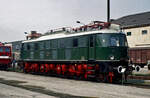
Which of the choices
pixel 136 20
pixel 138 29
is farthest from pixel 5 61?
pixel 136 20

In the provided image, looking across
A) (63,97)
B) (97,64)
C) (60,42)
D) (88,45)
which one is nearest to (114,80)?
(97,64)

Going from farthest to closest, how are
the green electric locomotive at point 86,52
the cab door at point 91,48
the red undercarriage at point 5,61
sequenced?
the red undercarriage at point 5,61 < the cab door at point 91,48 < the green electric locomotive at point 86,52

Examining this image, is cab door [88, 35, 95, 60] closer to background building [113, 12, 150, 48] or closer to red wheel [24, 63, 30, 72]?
red wheel [24, 63, 30, 72]

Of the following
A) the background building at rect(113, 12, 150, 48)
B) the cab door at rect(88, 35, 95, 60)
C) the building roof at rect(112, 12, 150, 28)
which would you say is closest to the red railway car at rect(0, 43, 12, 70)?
the cab door at rect(88, 35, 95, 60)

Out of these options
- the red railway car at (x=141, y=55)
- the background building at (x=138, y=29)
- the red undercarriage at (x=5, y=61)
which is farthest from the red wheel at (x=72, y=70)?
the background building at (x=138, y=29)

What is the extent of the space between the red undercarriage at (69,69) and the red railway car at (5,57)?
15.9 ft

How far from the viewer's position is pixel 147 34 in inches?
1791

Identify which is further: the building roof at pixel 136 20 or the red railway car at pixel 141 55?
the building roof at pixel 136 20

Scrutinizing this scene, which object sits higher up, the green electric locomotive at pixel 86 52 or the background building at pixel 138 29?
the background building at pixel 138 29

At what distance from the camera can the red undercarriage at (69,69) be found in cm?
1695

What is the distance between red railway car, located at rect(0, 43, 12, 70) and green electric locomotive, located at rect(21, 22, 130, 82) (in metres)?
8.47

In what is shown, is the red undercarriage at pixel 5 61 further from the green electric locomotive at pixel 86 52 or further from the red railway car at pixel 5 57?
the green electric locomotive at pixel 86 52

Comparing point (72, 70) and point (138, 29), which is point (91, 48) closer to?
point (72, 70)

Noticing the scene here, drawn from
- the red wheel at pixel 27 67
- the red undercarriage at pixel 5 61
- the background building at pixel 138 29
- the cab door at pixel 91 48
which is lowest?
the red wheel at pixel 27 67
